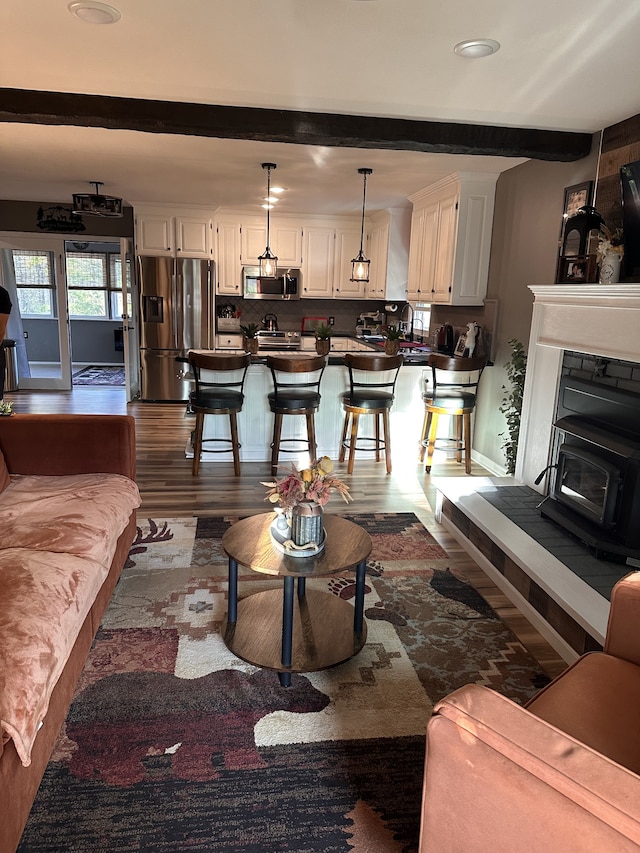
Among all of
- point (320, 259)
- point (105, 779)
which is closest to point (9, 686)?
point (105, 779)

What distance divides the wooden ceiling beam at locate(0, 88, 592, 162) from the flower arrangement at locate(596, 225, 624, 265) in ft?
2.58

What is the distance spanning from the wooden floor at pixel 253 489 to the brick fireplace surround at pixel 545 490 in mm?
92

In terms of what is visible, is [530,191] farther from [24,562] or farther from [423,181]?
[24,562]

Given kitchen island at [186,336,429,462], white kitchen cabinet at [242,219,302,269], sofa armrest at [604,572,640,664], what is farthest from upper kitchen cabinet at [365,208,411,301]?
sofa armrest at [604,572,640,664]

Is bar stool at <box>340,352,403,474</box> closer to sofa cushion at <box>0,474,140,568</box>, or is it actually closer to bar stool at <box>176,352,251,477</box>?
bar stool at <box>176,352,251,477</box>

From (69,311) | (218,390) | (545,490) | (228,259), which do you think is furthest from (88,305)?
(545,490)

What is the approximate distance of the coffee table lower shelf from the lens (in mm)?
2311

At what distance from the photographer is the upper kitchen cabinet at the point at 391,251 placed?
24.1 ft

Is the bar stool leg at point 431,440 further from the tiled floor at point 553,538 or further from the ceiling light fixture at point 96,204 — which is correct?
the ceiling light fixture at point 96,204

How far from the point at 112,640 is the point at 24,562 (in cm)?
64

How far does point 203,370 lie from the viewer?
4863 mm

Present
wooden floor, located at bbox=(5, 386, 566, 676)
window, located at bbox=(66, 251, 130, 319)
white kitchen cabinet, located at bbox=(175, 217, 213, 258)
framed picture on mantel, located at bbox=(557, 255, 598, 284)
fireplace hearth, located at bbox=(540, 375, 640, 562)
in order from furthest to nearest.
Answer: window, located at bbox=(66, 251, 130, 319) → white kitchen cabinet, located at bbox=(175, 217, 213, 258) → framed picture on mantel, located at bbox=(557, 255, 598, 284) → wooden floor, located at bbox=(5, 386, 566, 676) → fireplace hearth, located at bbox=(540, 375, 640, 562)

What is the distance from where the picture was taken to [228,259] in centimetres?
811

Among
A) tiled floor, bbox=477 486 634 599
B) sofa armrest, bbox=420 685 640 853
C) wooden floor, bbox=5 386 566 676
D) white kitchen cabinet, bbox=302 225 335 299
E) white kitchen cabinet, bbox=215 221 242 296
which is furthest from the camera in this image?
white kitchen cabinet, bbox=302 225 335 299
